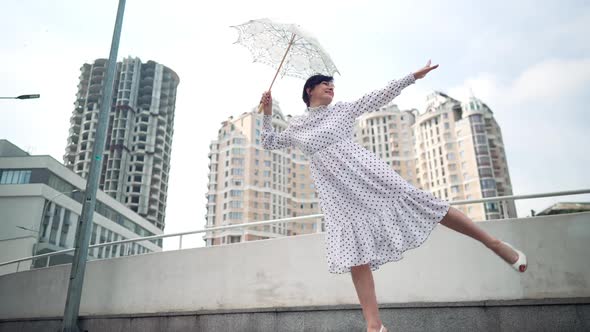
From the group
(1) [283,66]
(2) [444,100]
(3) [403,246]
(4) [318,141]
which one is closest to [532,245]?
(3) [403,246]

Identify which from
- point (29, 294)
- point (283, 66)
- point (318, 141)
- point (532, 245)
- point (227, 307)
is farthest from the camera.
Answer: point (29, 294)

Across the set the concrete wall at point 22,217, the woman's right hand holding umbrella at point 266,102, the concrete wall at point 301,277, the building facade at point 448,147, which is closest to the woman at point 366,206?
the woman's right hand holding umbrella at point 266,102

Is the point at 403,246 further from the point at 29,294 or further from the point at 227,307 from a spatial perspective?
the point at 29,294

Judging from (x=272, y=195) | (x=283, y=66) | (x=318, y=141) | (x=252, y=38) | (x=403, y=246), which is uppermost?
(x=272, y=195)

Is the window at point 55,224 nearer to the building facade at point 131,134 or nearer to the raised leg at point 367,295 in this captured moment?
the building facade at point 131,134

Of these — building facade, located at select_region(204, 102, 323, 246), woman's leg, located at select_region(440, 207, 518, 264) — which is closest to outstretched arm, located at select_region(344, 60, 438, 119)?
woman's leg, located at select_region(440, 207, 518, 264)

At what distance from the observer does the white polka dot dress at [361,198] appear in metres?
2.34

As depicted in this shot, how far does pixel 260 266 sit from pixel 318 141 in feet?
9.62

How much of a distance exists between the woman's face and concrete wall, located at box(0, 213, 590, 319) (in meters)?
2.29

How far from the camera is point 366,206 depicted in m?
2.43

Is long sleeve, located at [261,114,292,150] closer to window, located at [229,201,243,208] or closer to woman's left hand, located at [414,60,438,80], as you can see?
woman's left hand, located at [414,60,438,80]

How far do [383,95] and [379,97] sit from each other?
0.03 meters

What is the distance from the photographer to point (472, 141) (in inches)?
2918

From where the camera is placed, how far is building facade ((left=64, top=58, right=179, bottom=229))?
78062mm
